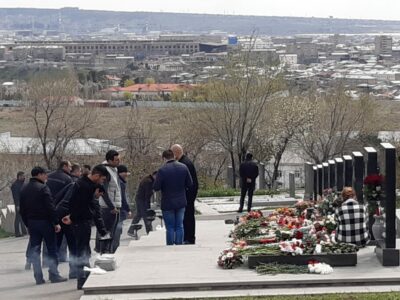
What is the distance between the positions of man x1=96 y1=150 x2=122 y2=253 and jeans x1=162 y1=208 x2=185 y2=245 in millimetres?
862

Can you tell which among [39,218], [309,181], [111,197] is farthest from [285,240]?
[309,181]

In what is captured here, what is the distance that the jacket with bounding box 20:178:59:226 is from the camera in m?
14.2

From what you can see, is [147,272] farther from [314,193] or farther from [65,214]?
[314,193]

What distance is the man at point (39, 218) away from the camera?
46.6 feet

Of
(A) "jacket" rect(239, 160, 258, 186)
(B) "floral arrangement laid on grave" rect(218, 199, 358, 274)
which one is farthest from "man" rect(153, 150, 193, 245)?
(A) "jacket" rect(239, 160, 258, 186)

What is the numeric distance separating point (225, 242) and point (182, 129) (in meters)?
34.0

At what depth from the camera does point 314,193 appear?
2317 centimetres

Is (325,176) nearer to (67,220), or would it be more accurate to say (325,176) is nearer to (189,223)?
(189,223)

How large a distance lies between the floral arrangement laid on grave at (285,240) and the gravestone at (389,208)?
0.37m

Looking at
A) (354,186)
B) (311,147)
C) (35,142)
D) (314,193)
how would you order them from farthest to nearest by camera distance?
(35,142) → (311,147) → (314,193) → (354,186)

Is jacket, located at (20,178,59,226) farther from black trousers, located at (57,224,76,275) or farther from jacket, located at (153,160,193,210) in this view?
jacket, located at (153,160,193,210)

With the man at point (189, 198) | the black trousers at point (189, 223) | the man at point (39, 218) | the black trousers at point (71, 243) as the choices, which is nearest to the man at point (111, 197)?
the black trousers at point (71, 243)

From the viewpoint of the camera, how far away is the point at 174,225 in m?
16.0

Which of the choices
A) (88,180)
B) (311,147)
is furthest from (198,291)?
(311,147)
